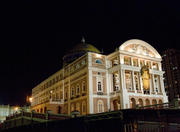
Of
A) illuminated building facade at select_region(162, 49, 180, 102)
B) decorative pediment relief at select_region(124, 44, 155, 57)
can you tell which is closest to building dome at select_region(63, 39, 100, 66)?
decorative pediment relief at select_region(124, 44, 155, 57)

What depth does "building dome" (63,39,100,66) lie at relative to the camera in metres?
54.4

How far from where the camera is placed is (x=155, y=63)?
45719 millimetres

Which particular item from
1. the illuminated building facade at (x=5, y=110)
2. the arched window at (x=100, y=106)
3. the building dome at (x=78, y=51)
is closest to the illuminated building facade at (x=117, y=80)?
the arched window at (x=100, y=106)

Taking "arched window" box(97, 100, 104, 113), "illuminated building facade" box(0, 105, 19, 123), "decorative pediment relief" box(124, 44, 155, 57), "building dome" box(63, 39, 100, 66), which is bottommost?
"illuminated building facade" box(0, 105, 19, 123)

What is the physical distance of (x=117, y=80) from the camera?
41.2 m

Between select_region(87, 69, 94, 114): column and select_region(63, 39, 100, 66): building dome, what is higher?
select_region(63, 39, 100, 66): building dome

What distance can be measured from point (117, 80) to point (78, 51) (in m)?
17.4

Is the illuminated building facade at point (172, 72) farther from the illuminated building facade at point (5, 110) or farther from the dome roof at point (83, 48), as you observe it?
the illuminated building facade at point (5, 110)

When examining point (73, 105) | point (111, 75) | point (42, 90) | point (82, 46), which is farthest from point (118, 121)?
point (42, 90)

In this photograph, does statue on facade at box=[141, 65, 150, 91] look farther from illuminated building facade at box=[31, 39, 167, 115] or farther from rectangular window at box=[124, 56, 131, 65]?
rectangular window at box=[124, 56, 131, 65]

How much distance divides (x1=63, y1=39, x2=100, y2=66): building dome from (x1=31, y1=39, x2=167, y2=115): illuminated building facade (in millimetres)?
→ 7544

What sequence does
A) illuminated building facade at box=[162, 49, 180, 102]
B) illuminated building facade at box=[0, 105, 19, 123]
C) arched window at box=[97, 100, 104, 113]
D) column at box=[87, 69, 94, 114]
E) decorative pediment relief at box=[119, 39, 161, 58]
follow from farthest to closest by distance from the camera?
illuminated building facade at box=[162, 49, 180, 102] < illuminated building facade at box=[0, 105, 19, 123] < decorative pediment relief at box=[119, 39, 161, 58] < arched window at box=[97, 100, 104, 113] < column at box=[87, 69, 94, 114]

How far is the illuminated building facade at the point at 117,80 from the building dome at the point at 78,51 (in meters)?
7.54

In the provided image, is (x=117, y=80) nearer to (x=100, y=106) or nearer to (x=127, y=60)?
(x=127, y=60)
